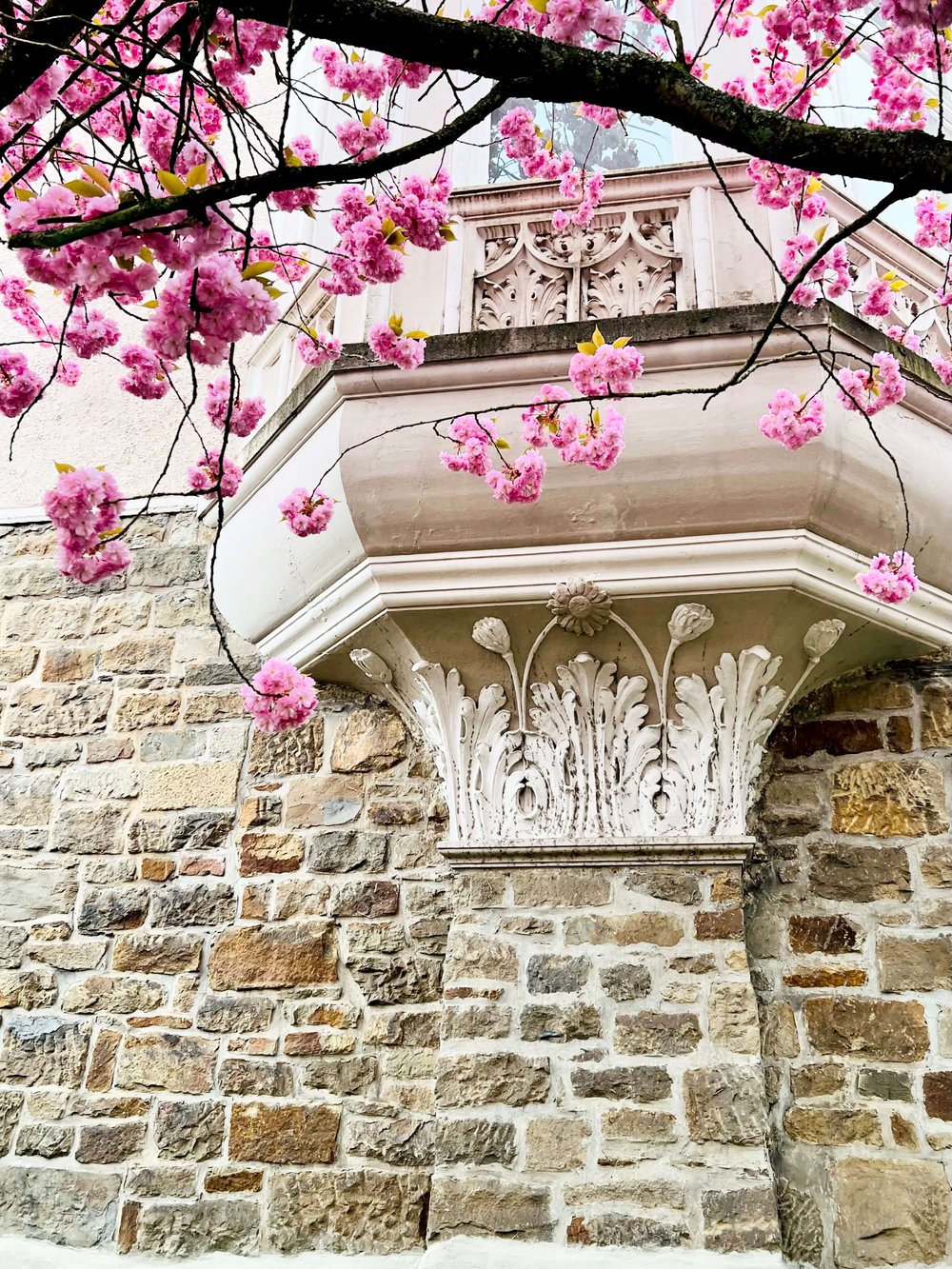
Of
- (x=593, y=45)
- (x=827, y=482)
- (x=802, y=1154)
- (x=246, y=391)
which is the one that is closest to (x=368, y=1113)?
(x=802, y=1154)

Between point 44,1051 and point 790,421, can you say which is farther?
point 44,1051

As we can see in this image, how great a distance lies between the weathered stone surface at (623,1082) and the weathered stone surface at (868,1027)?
1.74ft

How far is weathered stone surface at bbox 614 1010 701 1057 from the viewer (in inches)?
112

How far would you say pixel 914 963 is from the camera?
3.09 m

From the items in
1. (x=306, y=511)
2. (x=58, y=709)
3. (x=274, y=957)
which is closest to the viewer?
(x=306, y=511)

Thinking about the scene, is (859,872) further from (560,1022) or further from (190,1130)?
(190,1130)

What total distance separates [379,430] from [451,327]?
0.39 m

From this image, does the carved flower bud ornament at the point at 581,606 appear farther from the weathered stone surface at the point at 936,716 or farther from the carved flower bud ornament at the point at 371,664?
the weathered stone surface at the point at 936,716

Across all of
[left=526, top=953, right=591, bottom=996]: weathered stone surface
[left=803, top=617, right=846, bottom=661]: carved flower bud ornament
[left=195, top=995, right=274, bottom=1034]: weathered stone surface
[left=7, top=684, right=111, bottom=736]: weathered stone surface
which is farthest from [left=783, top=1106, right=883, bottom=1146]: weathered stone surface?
[left=7, top=684, right=111, bottom=736]: weathered stone surface

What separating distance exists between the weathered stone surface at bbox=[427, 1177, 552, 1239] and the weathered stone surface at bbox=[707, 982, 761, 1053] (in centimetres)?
59

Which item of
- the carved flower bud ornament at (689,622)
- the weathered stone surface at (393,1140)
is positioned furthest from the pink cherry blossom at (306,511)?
the weathered stone surface at (393,1140)

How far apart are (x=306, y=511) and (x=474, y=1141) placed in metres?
1.72

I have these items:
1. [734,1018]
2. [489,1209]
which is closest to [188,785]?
[489,1209]

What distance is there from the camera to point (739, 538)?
9.62 feet
